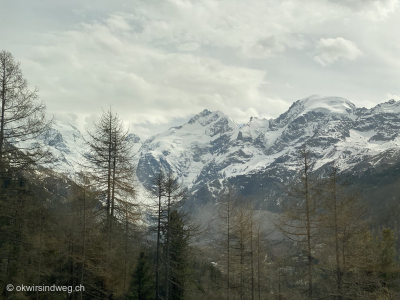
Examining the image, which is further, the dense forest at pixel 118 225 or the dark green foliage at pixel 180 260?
the dark green foliage at pixel 180 260

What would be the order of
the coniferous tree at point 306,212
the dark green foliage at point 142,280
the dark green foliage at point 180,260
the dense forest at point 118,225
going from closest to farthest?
the dense forest at point 118,225 → the coniferous tree at point 306,212 → the dark green foliage at point 142,280 → the dark green foliage at point 180,260

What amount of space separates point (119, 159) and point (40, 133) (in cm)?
800

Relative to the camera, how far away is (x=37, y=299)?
76.2ft

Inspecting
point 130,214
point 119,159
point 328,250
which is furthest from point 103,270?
point 328,250

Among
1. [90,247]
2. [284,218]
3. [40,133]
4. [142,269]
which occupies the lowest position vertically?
[142,269]

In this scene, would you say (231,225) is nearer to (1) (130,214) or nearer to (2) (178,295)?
(2) (178,295)

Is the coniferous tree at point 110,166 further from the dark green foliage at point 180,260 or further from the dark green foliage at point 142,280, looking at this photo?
the dark green foliage at point 180,260

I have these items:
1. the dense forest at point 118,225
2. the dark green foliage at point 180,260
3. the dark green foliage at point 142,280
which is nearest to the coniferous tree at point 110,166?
the dense forest at point 118,225

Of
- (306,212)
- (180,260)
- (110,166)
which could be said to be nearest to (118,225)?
(110,166)

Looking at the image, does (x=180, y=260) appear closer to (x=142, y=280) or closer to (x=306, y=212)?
(x=142, y=280)

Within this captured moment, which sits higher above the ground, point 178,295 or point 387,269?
point 387,269

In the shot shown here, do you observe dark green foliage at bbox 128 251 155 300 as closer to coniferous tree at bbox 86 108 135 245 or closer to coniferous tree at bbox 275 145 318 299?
coniferous tree at bbox 86 108 135 245

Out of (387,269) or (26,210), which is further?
(387,269)

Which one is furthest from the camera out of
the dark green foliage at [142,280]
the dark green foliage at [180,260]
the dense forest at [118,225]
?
the dark green foliage at [180,260]
